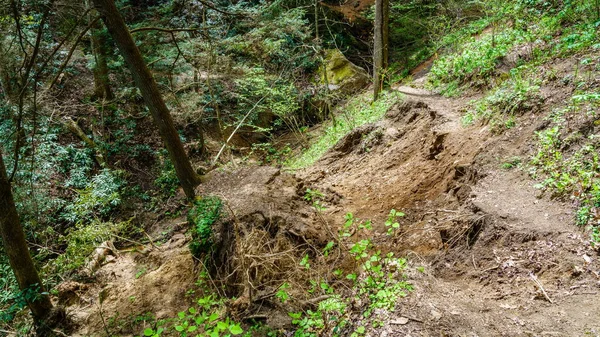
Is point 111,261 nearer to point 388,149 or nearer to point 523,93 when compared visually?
point 388,149

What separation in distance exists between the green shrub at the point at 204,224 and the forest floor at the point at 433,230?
0.32 meters

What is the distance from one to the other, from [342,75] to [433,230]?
455 inches

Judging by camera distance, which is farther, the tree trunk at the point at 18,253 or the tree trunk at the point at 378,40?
the tree trunk at the point at 378,40

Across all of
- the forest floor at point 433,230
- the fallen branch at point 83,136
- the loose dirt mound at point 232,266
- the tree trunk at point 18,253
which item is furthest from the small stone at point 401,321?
the fallen branch at point 83,136

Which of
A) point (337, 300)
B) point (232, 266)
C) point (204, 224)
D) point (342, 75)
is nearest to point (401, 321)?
point (337, 300)

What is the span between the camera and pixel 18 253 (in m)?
5.10

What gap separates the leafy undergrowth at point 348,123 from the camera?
9.90 meters

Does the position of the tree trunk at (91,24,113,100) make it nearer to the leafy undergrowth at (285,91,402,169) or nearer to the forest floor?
the forest floor

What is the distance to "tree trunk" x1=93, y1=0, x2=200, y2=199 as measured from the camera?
538 centimetres

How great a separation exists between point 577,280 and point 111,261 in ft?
26.3

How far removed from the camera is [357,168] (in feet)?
25.7

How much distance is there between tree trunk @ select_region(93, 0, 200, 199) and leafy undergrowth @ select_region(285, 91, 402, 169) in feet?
13.2

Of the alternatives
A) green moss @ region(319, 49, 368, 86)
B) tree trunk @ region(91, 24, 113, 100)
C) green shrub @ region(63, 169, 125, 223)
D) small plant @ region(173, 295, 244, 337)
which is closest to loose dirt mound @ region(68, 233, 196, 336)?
small plant @ region(173, 295, 244, 337)

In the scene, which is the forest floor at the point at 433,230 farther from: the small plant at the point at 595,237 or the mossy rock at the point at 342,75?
the mossy rock at the point at 342,75
